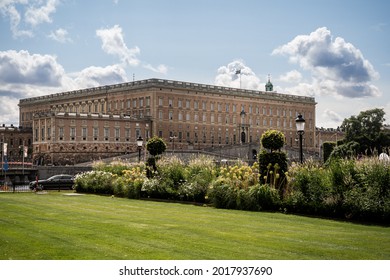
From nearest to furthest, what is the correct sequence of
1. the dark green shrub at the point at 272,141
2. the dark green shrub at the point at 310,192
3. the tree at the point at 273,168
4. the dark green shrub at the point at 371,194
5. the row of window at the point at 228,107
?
the dark green shrub at the point at 371,194 < the dark green shrub at the point at 310,192 < the tree at the point at 273,168 < the dark green shrub at the point at 272,141 < the row of window at the point at 228,107

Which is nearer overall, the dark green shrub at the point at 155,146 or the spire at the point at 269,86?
the dark green shrub at the point at 155,146

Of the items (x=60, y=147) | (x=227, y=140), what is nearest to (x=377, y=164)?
(x=60, y=147)

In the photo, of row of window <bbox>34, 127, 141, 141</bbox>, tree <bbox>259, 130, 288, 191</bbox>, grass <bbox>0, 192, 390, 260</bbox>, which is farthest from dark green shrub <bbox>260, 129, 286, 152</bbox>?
row of window <bbox>34, 127, 141, 141</bbox>

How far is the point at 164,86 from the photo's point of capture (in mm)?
94312

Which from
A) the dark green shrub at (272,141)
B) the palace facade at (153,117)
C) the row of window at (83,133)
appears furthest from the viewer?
the palace facade at (153,117)

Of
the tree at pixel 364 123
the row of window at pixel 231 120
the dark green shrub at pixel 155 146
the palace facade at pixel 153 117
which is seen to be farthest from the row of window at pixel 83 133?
the dark green shrub at pixel 155 146

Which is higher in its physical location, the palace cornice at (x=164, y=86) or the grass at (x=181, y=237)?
the palace cornice at (x=164, y=86)

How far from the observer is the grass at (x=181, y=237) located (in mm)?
11258

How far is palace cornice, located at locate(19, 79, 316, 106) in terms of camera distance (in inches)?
3752

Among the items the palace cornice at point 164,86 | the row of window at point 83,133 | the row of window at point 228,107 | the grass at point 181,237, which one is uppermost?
the palace cornice at point 164,86

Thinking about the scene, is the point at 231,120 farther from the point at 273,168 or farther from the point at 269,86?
the point at 273,168

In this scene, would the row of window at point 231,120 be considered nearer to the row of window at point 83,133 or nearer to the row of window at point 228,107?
the row of window at point 228,107

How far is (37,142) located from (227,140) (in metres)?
33.6
